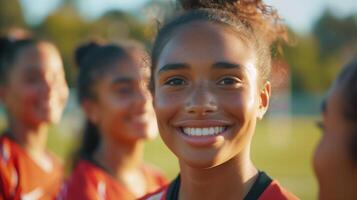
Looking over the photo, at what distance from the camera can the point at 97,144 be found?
457 cm

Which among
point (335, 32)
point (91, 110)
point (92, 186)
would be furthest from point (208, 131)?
point (335, 32)

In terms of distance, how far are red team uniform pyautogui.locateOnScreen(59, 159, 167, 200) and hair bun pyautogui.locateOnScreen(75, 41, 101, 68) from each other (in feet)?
2.56

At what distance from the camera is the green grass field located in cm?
1312

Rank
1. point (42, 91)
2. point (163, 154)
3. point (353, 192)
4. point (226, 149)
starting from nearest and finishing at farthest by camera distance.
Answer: point (353, 192), point (226, 149), point (42, 91), point (163, 154)

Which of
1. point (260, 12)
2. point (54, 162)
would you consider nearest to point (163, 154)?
point (54, 162)

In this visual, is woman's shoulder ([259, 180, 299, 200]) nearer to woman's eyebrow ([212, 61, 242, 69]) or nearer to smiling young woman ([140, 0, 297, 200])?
smiling young woman ([140, 0, 297, 200])

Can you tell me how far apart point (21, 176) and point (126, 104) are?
36.7 inches

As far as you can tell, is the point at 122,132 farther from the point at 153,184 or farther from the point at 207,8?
the point at 207,8

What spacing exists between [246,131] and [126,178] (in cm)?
176

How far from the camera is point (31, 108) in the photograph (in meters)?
4.96

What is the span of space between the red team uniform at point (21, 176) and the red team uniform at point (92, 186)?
20.4 inches

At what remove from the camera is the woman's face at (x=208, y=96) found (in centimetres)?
260

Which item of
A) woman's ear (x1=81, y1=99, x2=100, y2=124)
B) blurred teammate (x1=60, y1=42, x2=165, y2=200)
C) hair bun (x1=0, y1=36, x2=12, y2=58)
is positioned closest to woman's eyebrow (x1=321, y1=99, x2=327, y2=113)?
blurred teammate (x1=60, y1=42, x2=165, y2=200)

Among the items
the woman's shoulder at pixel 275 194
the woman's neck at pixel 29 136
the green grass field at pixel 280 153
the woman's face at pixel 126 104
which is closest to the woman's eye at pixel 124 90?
the woman's face at pixel 126 104
